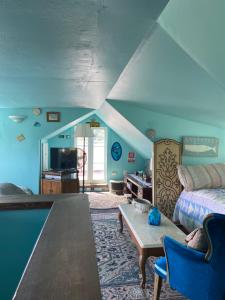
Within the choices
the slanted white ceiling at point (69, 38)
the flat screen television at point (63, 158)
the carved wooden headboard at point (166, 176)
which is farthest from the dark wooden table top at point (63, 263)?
the flat screen television at point (63, 158)

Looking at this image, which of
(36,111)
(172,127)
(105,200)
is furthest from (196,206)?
(36,111)

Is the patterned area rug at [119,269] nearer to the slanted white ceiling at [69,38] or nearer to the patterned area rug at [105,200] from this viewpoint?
the patterned area rug at [105,200]

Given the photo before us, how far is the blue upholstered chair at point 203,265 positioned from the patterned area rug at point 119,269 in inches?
22.1

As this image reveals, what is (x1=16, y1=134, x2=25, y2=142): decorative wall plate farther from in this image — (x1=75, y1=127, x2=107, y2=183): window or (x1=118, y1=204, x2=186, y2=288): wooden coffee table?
(x1=118, y1=204, x2=186, y2=288): wooden coffee table

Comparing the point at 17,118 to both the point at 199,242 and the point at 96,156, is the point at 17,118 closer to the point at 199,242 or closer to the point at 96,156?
the point at 96,156

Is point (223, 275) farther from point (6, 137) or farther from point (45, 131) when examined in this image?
point (6, 137)

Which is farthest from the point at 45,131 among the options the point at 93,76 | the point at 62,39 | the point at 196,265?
the point at 196,265

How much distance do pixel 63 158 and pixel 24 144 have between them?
100 centimetres

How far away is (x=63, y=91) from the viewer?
3344 mm

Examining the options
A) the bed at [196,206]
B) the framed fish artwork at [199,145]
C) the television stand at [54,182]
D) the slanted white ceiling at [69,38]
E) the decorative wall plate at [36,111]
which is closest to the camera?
the slanted white ceiling at [69,38]

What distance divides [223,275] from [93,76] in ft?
7.01

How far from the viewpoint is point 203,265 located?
1.72 m

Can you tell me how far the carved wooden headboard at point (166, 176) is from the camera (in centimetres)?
460

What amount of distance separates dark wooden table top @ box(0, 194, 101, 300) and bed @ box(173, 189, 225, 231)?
2701mm
